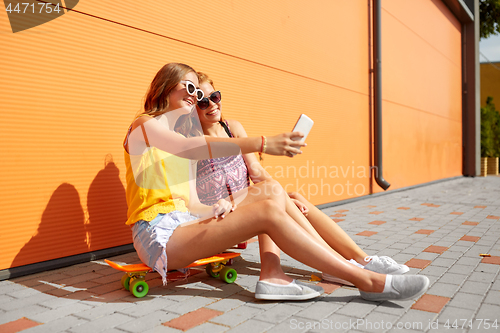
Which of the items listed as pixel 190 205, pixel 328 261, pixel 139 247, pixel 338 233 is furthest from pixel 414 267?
pixel 139 247

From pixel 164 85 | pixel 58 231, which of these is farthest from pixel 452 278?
pixel 58 231

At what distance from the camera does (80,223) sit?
10.7ft

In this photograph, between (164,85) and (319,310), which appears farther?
(164,85)

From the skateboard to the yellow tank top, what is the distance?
288 mm

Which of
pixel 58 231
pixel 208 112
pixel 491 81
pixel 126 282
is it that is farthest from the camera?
pixel 491 81

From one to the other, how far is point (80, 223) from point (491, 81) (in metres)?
26.2

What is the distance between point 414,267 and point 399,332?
4.03 ft

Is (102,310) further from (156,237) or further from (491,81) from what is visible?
(491,81)

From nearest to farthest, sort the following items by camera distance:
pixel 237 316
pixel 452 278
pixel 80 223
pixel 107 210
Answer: pixel 237 316 → pixel 452 278 → pixel 80 223 → pixel 107 210

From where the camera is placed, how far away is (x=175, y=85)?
251 centimetres

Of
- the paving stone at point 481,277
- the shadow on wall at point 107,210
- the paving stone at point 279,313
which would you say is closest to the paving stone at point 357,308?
the paving stone at point 279,313

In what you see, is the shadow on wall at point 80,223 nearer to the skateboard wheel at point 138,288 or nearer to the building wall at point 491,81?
the skateboard wheel at point 138,288

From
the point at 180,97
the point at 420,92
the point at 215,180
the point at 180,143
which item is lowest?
the point at 215,180

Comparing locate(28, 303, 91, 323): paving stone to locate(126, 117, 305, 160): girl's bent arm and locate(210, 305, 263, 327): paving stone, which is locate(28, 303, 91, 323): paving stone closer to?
locate(210, 305, 263, 327): paving stone
